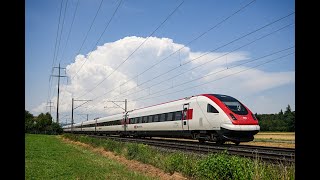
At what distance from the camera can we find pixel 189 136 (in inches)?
872

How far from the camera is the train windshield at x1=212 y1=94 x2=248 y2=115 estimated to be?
61.5ft

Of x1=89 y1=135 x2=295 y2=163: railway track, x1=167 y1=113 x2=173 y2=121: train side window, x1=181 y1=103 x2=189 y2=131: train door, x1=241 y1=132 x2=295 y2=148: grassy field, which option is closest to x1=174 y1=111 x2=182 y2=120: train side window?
x1=181 y1=103 x2=189 y2=131: train door

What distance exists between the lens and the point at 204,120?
19781 millimetres

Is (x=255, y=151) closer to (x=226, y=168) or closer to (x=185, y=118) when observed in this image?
(x=226, y=168)

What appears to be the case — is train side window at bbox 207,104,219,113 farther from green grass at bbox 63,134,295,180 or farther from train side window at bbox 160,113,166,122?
train side window at bbox 160,113,166,122

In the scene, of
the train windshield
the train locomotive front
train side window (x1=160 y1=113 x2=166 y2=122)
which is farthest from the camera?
train side window (x1=160 y1=113 x2=166 y2=122)

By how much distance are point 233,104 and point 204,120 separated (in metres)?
2.04

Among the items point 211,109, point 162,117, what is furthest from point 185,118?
point 162,117

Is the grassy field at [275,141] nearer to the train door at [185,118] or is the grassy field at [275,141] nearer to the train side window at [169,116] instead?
A: the train door at [185,118]
